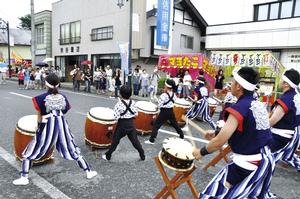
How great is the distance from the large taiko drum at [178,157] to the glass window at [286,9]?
65.0 feet

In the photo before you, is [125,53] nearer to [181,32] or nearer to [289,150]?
[181,32]

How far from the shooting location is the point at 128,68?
55.9 feet

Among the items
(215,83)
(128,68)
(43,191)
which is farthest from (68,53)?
(43,191)

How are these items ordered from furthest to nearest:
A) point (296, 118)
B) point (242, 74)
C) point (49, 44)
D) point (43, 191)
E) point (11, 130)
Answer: point (49, 44) < point (11, 130) < point (296, 118) < point (43, 191) < point (242, 74)

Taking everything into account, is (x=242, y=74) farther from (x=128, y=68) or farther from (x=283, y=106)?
(x=128, y=68)

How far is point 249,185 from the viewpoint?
8.82 ft

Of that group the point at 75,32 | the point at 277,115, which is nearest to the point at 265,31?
the point at 75,32

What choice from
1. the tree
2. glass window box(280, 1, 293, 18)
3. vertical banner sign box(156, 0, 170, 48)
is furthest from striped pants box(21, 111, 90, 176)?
the tree

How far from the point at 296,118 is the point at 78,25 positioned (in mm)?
24335

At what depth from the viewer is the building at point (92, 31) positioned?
21062 mm

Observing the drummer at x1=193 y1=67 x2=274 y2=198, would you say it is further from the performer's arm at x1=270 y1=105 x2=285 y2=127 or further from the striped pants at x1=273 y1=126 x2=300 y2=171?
the striped pants at x1=273 y1=126 x2=300 y2=171

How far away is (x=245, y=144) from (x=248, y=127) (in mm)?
169

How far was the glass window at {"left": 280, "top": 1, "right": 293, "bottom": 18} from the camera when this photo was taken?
1982cm

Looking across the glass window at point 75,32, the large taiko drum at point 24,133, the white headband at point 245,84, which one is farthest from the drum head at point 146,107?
the glass window at point 75,32
